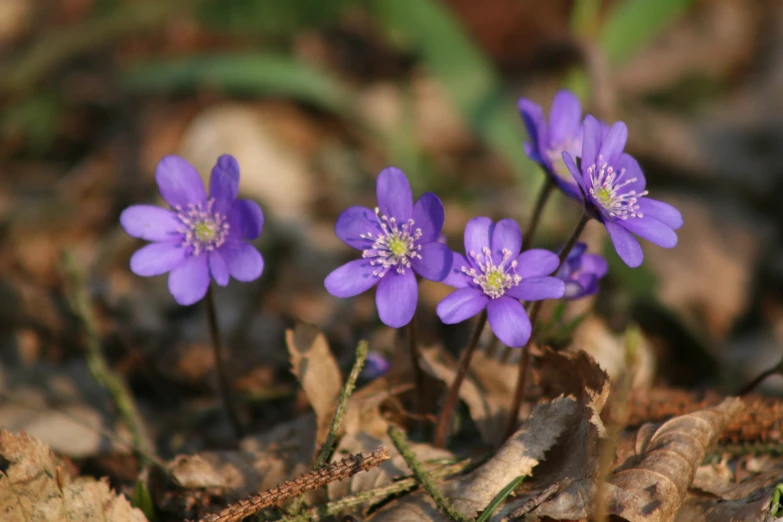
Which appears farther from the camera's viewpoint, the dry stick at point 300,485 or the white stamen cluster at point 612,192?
the white stamen cluster at point 612,192

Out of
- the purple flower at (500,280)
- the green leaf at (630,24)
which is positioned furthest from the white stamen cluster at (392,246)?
the green leaf at (630,24)

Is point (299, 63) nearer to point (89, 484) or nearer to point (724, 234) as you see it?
point (724, 234)

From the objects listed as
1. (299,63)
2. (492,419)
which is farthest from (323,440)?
(299,63)

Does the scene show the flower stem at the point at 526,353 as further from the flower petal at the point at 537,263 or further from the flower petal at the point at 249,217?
the flower petal at the point at 249,217

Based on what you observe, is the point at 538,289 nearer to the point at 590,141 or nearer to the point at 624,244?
the point at 624,244

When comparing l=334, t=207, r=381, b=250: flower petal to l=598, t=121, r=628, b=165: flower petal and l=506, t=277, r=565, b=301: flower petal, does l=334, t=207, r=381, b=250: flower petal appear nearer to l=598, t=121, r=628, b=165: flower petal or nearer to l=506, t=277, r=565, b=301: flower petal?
l=506, t=277, r=565, b=301: flower petal

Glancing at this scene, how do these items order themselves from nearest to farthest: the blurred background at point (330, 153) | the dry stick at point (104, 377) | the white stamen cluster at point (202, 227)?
the white stamen cluster at point (202, 227) < the dry stick at point (104, 377) < the blurred background at point (330, 153)
